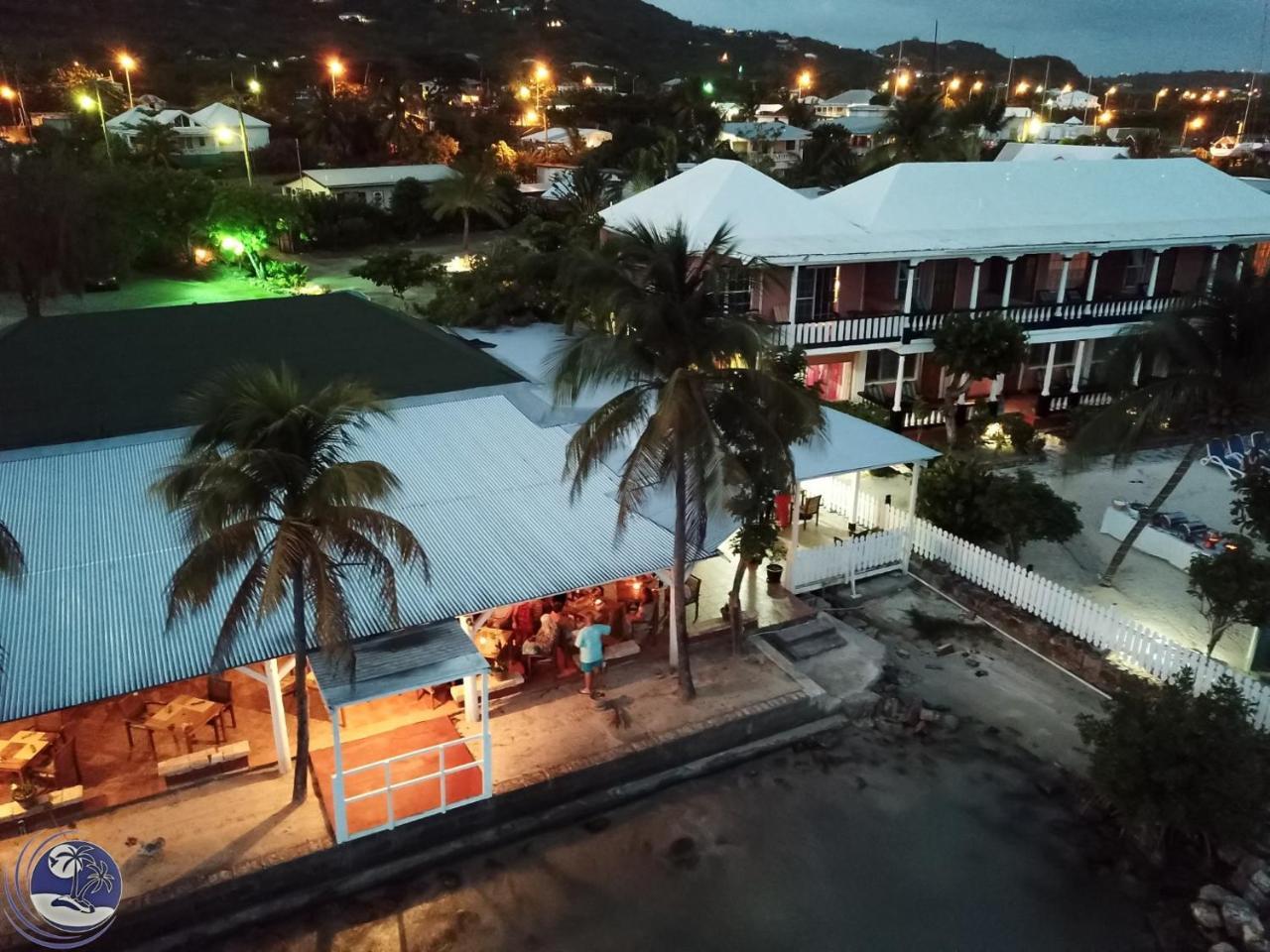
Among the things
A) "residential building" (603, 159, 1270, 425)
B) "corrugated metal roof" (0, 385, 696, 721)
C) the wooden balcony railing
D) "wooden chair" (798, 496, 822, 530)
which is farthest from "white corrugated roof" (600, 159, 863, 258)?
"corrugated metal roof" (0, 385, 696, 721)

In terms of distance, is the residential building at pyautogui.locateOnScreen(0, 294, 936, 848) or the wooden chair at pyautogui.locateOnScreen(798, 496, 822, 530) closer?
the residential building at pyautogui.locateOnScreen(0, 294, 936, 848)

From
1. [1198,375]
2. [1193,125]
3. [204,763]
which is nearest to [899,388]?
[1198,375]

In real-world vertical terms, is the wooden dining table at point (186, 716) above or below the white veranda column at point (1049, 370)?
below

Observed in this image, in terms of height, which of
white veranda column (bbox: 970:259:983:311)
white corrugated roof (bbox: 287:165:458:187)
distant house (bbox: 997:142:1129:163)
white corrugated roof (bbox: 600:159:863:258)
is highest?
distant house (bbox: 997:142:1129:163)

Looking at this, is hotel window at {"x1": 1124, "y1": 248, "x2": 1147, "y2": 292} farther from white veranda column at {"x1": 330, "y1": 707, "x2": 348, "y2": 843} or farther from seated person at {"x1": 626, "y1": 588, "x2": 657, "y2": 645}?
white veranda column at {"x1": 330, "y1": 707, "x2": 348, "y2": 843}

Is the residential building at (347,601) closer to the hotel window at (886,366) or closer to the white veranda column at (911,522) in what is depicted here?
the white veranda column at (911,522)

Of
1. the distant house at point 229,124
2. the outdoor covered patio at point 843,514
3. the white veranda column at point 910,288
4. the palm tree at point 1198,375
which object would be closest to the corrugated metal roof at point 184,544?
the outdoor covered patio at point 843,514

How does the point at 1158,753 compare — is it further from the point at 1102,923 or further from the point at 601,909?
the point at 601,909
